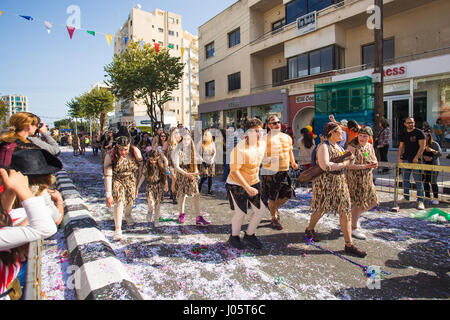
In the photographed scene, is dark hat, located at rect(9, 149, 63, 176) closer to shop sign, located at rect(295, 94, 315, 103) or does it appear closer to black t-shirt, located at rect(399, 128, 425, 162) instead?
black t-shirt, located at rect(399, 128, 425, 162)

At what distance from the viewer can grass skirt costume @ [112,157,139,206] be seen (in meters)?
4.50

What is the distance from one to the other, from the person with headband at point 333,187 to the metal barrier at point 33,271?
11.3 ft

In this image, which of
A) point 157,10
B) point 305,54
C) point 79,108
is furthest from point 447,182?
point 157,10

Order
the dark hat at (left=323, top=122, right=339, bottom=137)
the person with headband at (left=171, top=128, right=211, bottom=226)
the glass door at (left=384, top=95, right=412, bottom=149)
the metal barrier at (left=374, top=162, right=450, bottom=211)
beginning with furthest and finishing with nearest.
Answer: the glass door at (left=384, top=95, right=412, bottom=149) < the metal barrier at (left=374, top=162, right=450, bottom=211) < the person with headband at (left=171, top=128, right=211, bottom=226) < the dark hat at (left=323, top=122, right=339, bottom=137)

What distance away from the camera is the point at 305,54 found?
19.5 m

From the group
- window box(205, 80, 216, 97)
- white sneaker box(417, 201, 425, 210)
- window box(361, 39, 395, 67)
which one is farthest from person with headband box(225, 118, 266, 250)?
window box(205, 80, 216, 97)

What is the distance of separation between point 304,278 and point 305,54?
19349mm

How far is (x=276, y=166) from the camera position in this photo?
4.79 metres

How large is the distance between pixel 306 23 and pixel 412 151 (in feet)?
51.8

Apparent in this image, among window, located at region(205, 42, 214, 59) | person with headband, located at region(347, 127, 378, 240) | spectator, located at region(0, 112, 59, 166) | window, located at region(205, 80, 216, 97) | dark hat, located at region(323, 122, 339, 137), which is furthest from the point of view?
window, located at region(205, 80, 216, 97)

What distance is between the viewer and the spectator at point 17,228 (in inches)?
73.8

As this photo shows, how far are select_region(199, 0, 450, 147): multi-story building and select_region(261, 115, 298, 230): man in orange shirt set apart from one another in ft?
36.0

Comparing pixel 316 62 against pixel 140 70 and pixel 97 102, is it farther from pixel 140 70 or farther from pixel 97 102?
pixel 97 102

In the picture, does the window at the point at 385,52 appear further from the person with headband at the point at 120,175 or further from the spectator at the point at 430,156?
the person with headband at the point at 120,175
